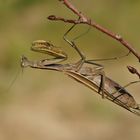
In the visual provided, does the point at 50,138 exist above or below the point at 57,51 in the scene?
below

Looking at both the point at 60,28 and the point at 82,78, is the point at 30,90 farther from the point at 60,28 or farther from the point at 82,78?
the point at 82,78

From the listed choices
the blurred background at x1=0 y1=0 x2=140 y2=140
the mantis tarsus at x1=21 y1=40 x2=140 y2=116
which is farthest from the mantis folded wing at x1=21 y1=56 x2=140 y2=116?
the blurred background at x1=0 y1=0 x2=140 y2=140

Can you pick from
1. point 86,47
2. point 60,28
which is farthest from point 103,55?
point 60,28

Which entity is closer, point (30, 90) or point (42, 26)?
point (30, 90)

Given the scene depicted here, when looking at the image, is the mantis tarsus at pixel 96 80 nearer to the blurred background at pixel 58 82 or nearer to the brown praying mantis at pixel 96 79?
the brown praying mantis at pixel 96 79

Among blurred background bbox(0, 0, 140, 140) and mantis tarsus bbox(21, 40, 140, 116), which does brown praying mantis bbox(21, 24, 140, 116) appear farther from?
blurred background bbox(0, 0, 140, 140)
